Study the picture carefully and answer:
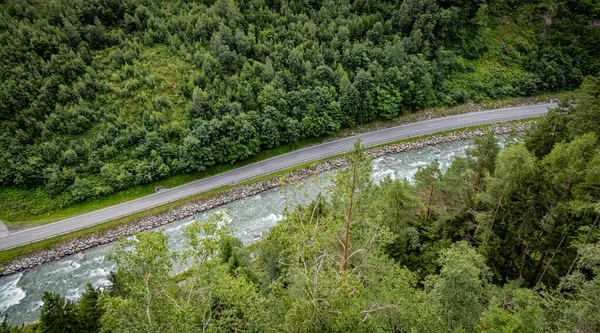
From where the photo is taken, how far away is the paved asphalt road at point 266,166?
1793 inches

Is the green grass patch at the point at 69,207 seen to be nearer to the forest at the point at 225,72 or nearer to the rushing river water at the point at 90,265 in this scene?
the forest at the point at 225,72

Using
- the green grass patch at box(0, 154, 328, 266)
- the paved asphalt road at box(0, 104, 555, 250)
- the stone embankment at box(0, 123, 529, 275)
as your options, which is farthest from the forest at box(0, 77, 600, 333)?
the paved asphalt road at box(0, 104, 555, 250)

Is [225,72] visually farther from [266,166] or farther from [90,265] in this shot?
[90,265]

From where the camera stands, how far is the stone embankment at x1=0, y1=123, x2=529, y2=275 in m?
42.2

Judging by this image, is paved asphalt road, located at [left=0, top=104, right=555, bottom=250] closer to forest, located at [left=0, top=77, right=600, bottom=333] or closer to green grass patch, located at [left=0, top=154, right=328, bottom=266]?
green grass patch, located at [left=0, top=154, right=328, bottom=266]

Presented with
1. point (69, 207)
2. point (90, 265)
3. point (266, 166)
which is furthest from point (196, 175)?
point (90, 265)

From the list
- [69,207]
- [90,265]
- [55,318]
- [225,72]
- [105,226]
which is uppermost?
[225,72]

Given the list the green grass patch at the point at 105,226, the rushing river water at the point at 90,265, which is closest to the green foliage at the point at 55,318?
the rushing river water at the point at 90,265

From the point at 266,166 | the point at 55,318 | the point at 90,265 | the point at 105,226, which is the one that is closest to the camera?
the point at 55,318

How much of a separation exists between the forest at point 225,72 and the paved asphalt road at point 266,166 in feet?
9.25

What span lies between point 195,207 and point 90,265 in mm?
14279

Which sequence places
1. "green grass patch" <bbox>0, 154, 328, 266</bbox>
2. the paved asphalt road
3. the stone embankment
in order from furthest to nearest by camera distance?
1. the paved asphalt road
2. "green grass patch" <bbox>0, 154, 328, 266</bbox>
3. the stone embankment

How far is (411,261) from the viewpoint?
27125 mm

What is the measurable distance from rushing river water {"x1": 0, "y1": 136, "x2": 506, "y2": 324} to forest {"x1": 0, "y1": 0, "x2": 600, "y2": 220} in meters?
9.47
